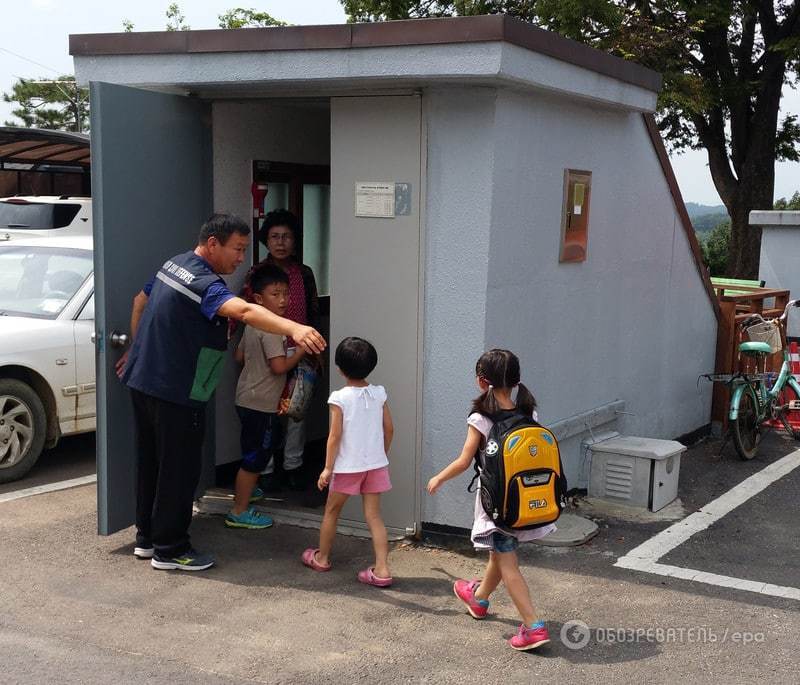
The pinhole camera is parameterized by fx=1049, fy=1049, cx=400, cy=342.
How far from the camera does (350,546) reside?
239 inches

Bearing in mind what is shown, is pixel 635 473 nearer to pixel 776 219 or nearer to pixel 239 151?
pixel 239 151

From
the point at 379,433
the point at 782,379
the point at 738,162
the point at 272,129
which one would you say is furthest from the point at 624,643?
the point at 738,162

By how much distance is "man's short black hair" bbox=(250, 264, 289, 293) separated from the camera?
6219 mm

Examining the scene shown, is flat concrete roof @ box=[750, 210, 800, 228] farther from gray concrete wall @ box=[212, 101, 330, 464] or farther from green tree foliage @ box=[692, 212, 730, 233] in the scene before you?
green tree foliage @ box=[692, 212, 730, 233]

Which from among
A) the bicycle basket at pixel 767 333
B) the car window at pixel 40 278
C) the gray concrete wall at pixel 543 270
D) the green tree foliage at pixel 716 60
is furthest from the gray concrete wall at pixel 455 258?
the green tree foliage at pixel 716 60

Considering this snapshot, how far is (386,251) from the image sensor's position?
6.03 metres

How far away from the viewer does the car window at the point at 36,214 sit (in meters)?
11.2

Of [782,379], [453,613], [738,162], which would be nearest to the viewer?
[453,613]

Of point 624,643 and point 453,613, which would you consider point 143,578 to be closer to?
point 453,613

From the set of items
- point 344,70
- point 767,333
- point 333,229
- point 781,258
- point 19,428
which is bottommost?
point 19,428

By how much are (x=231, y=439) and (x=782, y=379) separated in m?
4.90

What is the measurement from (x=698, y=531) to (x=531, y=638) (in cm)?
234

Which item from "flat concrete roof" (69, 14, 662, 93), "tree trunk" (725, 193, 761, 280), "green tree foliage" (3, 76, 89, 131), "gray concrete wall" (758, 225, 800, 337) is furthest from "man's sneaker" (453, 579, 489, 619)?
"green tree foliage" (3, 76, 89, 131)

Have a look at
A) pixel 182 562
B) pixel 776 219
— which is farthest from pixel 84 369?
pixel 776 219
